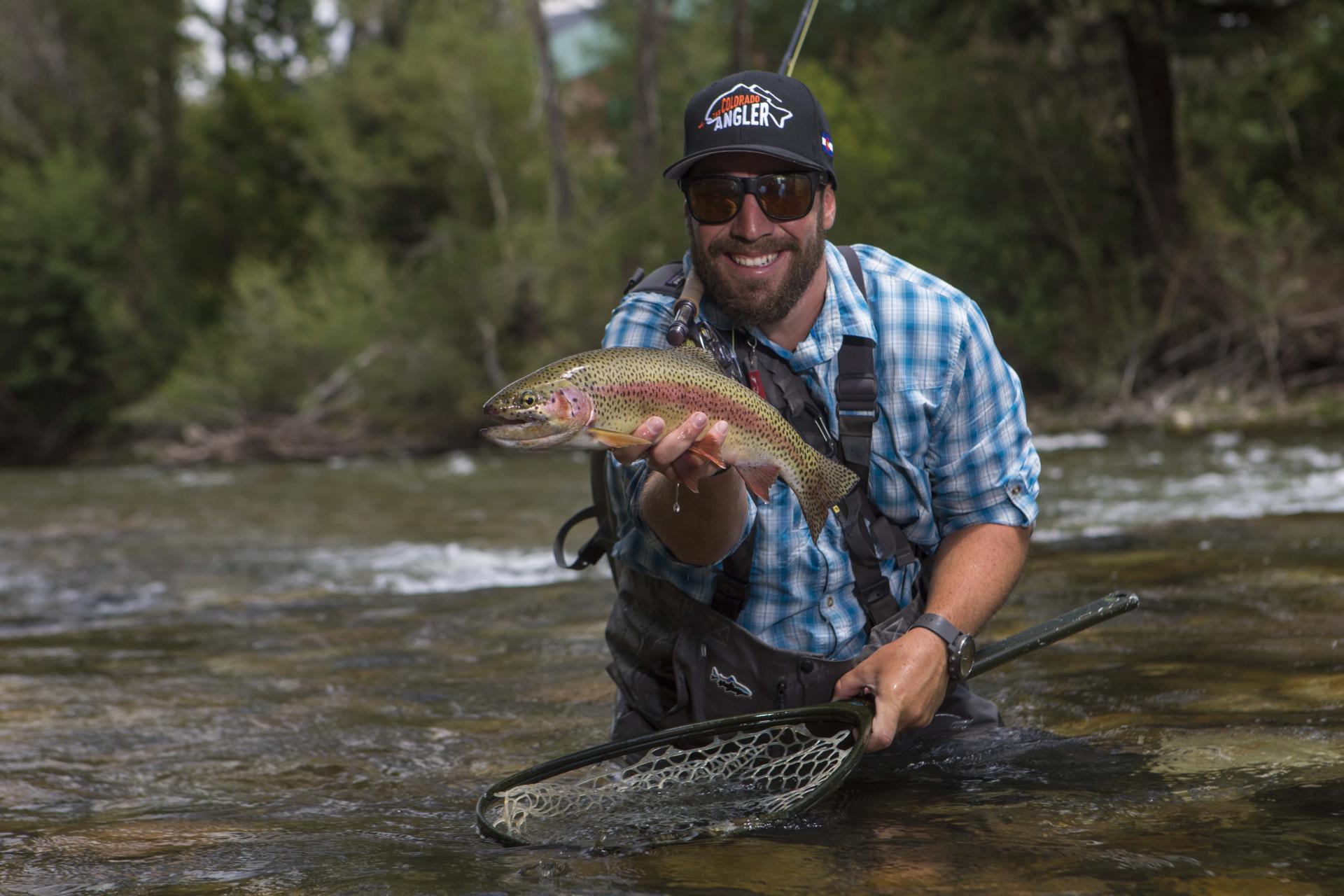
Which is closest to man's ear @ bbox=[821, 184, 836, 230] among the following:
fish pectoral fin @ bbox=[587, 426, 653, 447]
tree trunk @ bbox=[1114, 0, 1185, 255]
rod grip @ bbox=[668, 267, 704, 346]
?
rod grip @ bbox=[668, 267, 704, 346]

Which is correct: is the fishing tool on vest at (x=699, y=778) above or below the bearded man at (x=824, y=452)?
below

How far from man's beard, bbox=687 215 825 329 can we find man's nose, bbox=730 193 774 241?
0.06 feet

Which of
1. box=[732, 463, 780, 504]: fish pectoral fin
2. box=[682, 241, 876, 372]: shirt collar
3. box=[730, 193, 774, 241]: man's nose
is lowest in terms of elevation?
box=[732, 463, 780, 504]: fish pectoral fin

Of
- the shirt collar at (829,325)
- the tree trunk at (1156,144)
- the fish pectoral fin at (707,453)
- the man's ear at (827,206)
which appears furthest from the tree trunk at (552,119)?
the fish pectoral fin at (707,453)

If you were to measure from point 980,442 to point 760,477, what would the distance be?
776mm

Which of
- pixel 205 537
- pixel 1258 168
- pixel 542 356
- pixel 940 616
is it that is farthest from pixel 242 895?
pixel 1258 168

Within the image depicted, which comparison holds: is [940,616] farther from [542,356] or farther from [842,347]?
[542,356]

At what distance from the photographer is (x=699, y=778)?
3791 millimetres

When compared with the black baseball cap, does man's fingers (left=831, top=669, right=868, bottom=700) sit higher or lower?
lower

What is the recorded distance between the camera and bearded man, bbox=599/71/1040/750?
3574 millimetres

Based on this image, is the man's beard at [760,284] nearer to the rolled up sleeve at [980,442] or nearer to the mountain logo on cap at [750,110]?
the mountain logo on cap at [750,110]

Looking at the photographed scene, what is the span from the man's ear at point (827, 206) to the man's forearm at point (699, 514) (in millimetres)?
→ 801

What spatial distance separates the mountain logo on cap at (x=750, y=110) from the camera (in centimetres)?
356

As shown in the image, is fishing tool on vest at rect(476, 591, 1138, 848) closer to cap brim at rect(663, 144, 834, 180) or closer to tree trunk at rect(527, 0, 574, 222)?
cap brim at rect(663, 144, 834, 180)
